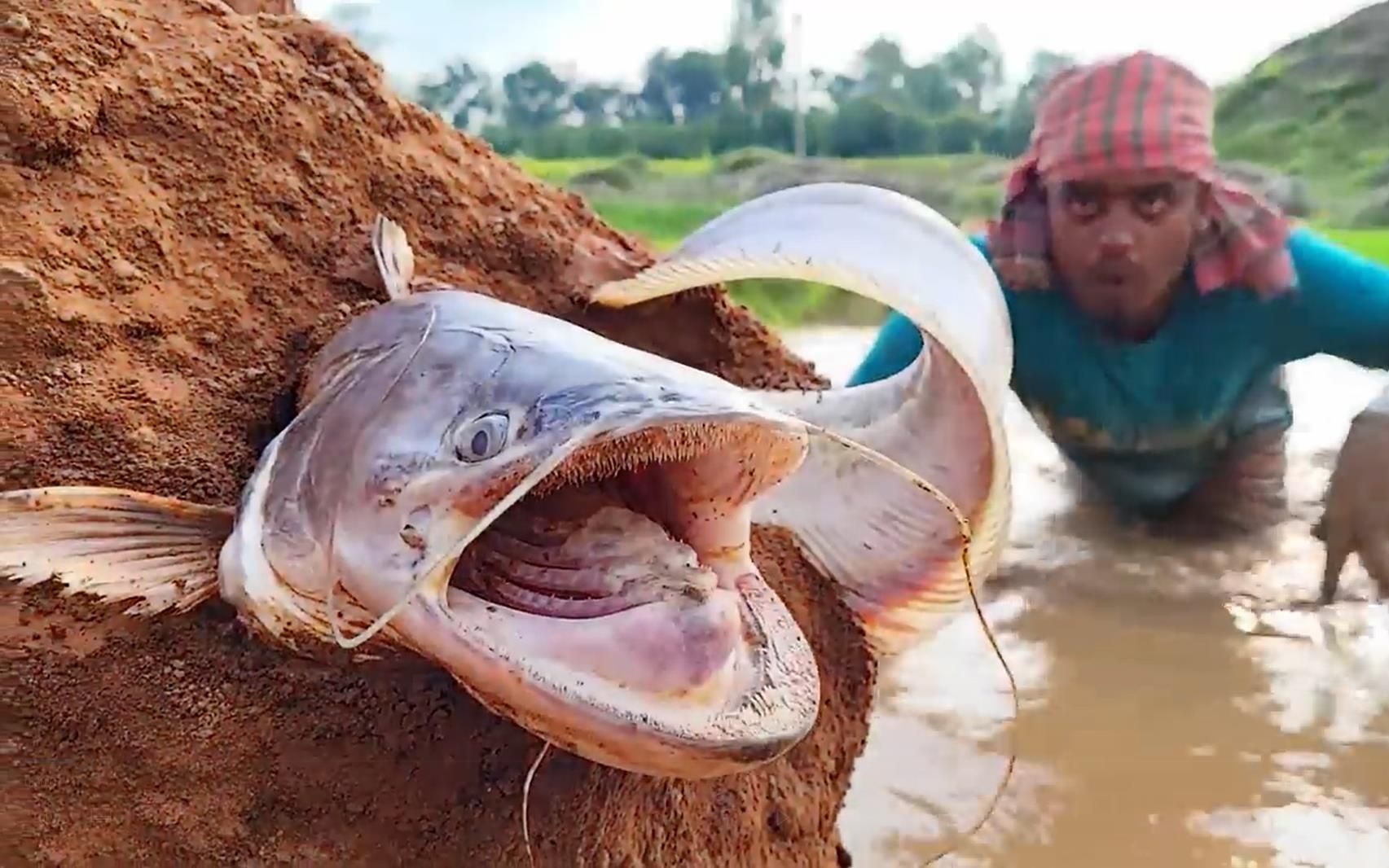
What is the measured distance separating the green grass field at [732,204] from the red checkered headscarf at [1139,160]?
0.82m

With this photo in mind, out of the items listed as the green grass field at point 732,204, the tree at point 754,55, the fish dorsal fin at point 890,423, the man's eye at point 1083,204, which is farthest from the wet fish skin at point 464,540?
the tree at point 754,55

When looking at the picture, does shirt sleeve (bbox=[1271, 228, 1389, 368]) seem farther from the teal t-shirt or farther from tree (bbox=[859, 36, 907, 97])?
tree (bbox=[859, 36, 907, 97])

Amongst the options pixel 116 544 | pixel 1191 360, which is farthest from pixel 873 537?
pixel 1191 360

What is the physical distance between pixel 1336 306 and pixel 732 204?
1315 centimetres

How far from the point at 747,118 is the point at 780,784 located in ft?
89.1

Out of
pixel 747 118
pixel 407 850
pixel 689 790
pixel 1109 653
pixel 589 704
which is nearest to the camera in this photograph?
pixel 589 704

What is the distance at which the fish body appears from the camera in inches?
39.7

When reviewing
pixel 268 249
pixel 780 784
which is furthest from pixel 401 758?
pixel 268 249

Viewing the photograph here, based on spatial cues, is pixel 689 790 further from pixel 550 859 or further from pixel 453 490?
pixel 453 490

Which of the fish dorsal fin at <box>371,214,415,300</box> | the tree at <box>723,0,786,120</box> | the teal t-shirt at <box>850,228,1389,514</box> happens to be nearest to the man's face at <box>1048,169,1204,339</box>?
the teal t-shirt at <box>850,228,1389,514</box>

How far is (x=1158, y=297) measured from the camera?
3.36 metres

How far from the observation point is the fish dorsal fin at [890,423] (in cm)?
153

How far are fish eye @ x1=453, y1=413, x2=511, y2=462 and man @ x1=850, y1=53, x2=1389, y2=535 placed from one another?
1881 mm

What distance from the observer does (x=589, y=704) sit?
983mm
